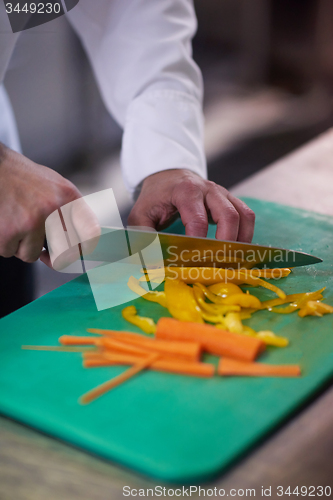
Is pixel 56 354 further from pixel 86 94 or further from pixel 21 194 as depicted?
pixel 86 94

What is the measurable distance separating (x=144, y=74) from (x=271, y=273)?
1.00 metres

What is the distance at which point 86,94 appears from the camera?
15.5 feet

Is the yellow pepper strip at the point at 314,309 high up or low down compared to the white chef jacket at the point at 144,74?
down

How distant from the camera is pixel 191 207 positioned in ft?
4.98

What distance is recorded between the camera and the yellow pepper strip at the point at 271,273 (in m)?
1.42

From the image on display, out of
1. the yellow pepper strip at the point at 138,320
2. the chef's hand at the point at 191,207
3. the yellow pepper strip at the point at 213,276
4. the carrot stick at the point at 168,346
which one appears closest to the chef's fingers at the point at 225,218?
the chef's hand at the point at 191,207

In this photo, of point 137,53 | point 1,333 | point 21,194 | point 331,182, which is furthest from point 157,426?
point 331,182

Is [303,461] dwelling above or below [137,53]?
below

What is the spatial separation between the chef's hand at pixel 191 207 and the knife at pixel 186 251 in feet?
0.22

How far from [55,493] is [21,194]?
0.80 meters

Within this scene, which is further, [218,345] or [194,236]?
[194,236]

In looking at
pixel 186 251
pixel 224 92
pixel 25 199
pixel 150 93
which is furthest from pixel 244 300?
pixel 224 92
